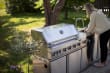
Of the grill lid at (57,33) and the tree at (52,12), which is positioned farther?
the tree at (52,12)

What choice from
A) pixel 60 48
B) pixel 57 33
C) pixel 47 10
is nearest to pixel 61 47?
pixel 60 48

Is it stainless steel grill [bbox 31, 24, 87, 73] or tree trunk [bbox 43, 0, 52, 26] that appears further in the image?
tree trunk [bbox 43, 0, 52, 26]

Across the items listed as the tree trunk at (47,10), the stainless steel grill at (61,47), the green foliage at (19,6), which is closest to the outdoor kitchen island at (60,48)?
the stainless steel grill at (61,47)

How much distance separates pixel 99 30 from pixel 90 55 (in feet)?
2.16

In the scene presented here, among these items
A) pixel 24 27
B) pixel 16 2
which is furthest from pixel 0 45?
pixel 16 2

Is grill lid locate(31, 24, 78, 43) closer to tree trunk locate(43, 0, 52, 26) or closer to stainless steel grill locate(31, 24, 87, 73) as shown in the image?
stainless steel grill locate(31, 24, 87, 73)

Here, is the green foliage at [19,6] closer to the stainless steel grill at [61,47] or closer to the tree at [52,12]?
the tree at [52,12]

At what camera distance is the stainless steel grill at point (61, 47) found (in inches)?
170

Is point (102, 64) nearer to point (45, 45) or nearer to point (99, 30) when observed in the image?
point (99, 30)

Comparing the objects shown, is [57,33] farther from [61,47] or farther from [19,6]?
[19,6]

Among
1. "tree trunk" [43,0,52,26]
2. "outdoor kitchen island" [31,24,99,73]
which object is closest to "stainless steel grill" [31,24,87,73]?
"outdoor kitchen island" [31,24,99,73]

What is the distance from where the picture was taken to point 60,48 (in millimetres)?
4445

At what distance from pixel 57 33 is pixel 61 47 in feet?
0.99

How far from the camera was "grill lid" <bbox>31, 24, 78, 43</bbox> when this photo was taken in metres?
4.35
